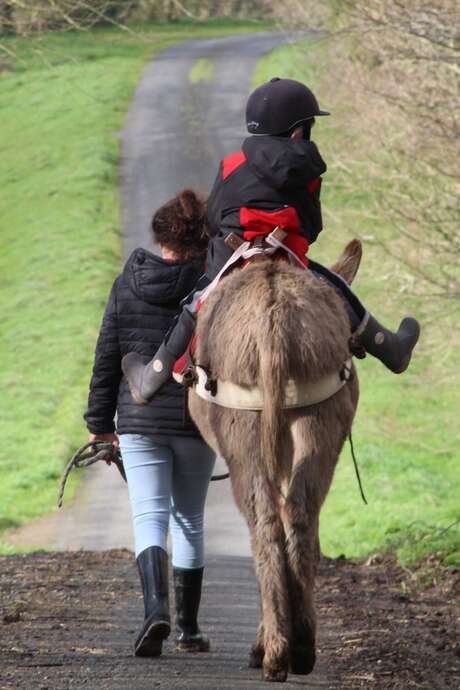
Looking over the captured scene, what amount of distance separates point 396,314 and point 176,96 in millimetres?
24463

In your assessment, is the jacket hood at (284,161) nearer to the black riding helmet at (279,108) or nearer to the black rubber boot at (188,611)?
the black riding helmet at (279,108)

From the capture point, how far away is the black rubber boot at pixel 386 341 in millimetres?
5799

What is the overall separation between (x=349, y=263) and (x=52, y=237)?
24414 millimetres

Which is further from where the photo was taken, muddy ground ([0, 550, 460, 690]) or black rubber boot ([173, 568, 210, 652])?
black rubber boot ([173, 568, 210, 652])

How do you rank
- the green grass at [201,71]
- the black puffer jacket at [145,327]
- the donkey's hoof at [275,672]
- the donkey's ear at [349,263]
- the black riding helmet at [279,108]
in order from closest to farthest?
1. the donkey's hoof at [275,672]
2. the black riding helmet at [279,108]
3. the donkey's ear at [349,263]
4. the black puffer jacket at [145,327]
5. the green grass at [201,71]

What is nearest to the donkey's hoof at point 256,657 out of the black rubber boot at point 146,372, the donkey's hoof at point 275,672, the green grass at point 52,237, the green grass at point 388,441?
the donkey's hoof at point 275,672

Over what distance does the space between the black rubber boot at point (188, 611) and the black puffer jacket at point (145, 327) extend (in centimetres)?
78

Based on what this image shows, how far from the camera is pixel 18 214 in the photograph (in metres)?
32.2

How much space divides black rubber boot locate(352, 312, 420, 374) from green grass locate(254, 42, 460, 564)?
13.9ft

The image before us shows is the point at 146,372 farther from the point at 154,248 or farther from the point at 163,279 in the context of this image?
the point at 154,248

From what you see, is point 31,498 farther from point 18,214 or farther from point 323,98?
point 18,214

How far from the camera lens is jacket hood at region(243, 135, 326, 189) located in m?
5.53

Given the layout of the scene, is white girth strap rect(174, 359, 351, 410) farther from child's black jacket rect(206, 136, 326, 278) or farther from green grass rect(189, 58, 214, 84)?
green grass rect(189, 58, 214, 84)

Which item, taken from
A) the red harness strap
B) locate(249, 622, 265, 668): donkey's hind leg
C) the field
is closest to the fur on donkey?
the red harness strap
